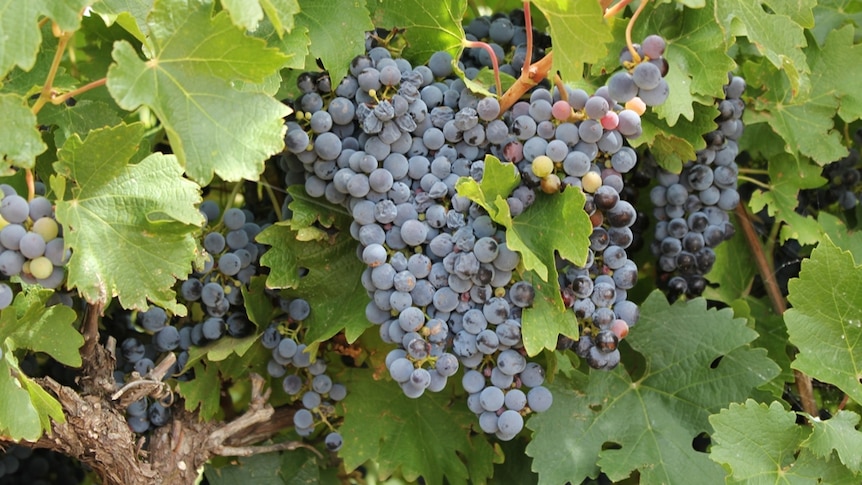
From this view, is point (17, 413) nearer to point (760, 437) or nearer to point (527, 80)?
point (527, 80)

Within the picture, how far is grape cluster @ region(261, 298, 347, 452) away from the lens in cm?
148

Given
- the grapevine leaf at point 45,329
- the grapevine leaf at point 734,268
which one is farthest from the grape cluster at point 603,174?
the grapevine leaf at point 45,329

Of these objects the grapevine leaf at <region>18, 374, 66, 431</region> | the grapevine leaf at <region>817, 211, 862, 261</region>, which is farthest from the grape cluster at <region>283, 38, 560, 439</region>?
the grapevine leaf at <region>817, 211, 862, 261</region>

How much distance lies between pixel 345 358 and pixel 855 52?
1.12 metres

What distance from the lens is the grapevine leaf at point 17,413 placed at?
1.14 meters

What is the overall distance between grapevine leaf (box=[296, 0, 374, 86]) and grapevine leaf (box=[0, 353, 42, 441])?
62 centimetres

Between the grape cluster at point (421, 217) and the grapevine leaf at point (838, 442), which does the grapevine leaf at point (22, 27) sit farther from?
the grapevine leaf at point (838, 442)

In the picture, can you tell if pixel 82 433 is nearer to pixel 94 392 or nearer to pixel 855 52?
pixel 94 392

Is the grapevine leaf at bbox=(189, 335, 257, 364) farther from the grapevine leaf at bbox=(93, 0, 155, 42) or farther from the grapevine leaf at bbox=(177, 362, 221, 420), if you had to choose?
the grapevine leaf at bbox=(93, 0, 155, 42)

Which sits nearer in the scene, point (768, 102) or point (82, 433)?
point (82, 433)

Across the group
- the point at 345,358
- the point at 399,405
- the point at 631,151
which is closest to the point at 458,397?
the point at 399,405

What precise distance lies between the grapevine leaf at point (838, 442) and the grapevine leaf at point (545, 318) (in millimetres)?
431

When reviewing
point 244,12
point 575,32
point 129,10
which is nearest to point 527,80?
point 575,32

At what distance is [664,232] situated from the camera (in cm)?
A: 159
